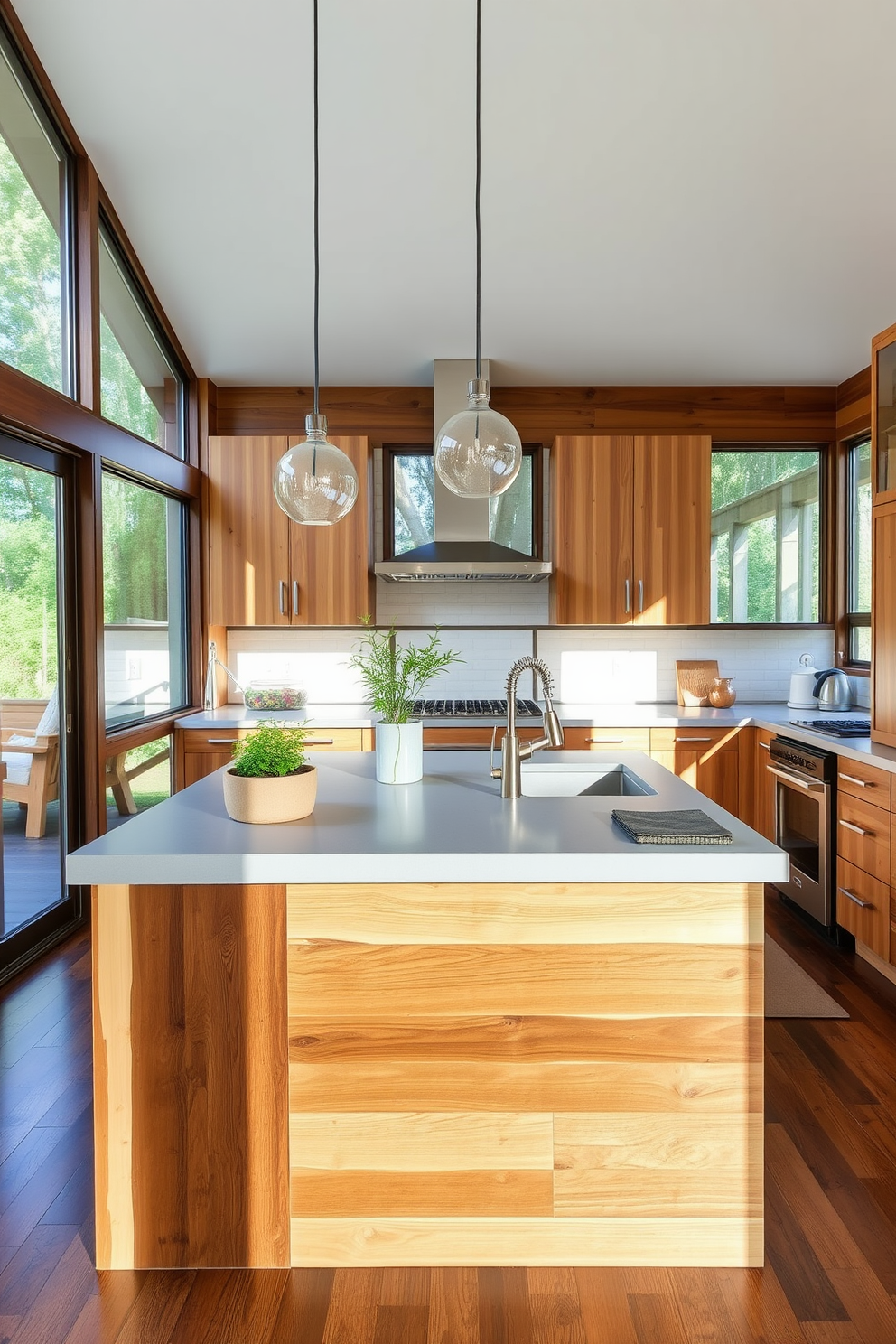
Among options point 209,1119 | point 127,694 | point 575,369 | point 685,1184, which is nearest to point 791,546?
point 575,369

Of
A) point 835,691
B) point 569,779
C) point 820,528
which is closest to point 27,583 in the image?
point 569,779

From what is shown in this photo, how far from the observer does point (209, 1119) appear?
5.95 feet

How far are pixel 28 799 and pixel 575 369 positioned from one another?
362 centimetres

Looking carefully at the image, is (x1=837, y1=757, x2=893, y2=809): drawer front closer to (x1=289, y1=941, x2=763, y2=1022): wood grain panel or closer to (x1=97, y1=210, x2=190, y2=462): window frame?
(x1=289, y1=941, x2=763, y2=1022): wood grain panel

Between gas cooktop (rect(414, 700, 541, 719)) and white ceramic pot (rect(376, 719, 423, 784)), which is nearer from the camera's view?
white ceramic pot (rect(376, 719, 423, 784))

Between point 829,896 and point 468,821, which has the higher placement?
point 468,821

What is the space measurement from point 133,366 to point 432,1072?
3.81 metres

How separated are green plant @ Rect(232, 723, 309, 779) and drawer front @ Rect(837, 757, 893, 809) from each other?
2.30 metres

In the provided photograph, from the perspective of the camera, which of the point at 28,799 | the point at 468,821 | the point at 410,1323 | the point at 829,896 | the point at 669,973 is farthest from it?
the point at 829,896

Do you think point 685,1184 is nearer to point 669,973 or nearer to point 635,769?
point 669,973

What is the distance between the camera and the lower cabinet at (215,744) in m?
4.57

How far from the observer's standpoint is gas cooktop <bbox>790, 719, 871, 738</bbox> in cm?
382

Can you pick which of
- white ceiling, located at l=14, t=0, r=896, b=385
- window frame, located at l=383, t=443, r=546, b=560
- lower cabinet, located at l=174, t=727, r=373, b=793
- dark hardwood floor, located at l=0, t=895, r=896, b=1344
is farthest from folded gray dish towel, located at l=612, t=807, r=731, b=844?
window frame, located at l=383, t=443, r=546, b=560

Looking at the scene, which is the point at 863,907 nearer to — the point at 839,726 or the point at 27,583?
the point at 839,726
